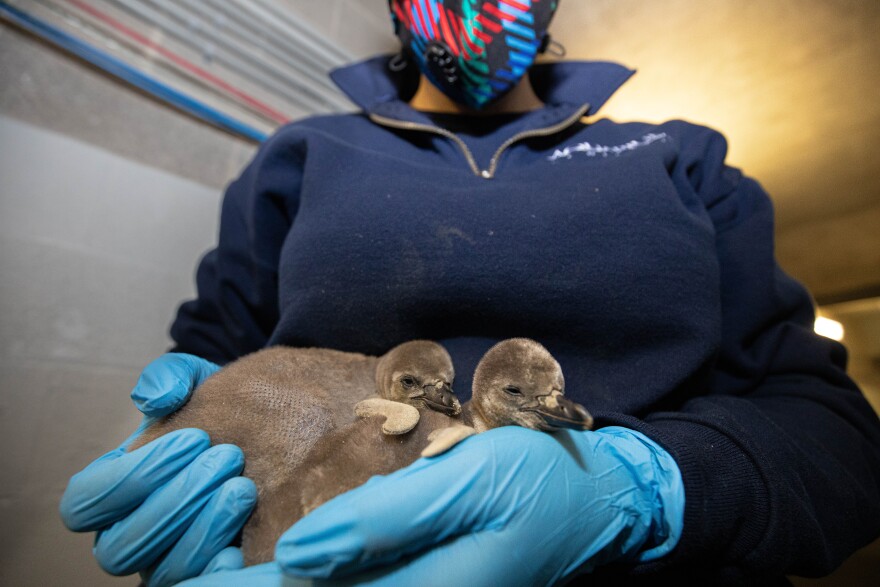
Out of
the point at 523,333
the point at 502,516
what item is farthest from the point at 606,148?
the point at 502,516

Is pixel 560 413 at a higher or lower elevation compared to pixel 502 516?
higher

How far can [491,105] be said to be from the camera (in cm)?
115

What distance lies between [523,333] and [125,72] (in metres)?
1.36

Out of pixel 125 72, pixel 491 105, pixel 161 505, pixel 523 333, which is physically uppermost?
pixel 491 105

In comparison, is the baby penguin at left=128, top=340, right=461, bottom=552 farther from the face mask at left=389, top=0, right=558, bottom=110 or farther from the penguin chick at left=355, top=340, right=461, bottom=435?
the face mask at left=389, top=0, right=558, bottom=110

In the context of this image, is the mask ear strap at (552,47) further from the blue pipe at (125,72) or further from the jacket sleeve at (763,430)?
the blue pipe at (125,72)

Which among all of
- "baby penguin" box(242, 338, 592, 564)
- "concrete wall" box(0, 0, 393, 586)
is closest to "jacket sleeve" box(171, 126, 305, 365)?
"concrete wall" box(0, 0, 393, 586)

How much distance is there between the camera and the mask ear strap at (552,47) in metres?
1.23

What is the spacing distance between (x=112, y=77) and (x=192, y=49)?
0.32 meters

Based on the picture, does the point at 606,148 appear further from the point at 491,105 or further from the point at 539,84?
the point at 539,84

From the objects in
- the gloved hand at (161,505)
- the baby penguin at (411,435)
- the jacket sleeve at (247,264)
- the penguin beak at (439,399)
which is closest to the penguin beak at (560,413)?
the baby penguin at (411,435)

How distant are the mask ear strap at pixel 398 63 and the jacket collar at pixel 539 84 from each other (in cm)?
1

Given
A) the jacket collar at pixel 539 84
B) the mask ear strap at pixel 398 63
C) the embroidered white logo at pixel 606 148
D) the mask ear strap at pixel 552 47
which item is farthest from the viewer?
the mask ear strap at pixel 398 63

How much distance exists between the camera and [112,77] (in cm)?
130
